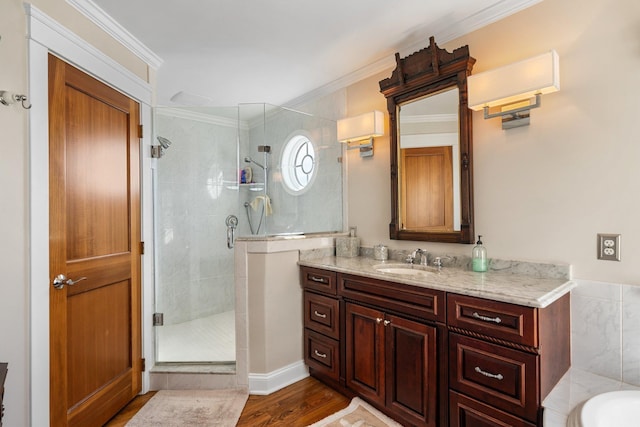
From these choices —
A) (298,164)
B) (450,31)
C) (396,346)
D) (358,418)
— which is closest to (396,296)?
(396,346)

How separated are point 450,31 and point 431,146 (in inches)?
30.0

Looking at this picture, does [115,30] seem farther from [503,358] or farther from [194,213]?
[503,358]

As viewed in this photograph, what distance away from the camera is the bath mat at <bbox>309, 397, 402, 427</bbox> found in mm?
1961

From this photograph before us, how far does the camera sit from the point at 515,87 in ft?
5.95

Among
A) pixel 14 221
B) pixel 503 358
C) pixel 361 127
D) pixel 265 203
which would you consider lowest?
pixel 503 358

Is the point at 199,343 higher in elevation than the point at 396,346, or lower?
lower

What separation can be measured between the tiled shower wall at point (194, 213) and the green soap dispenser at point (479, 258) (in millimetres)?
1716

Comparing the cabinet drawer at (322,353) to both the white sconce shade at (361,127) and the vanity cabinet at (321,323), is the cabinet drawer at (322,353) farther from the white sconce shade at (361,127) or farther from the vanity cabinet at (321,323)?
the white sconce shade at (361,127)

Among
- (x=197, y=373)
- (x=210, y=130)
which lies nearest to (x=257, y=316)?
(x=197, y=373)

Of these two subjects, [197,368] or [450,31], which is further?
[197,368]

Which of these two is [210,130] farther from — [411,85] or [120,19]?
[411,85]

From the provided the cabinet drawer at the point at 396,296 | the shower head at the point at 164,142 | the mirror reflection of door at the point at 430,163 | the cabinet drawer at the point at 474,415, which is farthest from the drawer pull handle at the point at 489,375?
the shower head at the point at 164,142

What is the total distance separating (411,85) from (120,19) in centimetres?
197

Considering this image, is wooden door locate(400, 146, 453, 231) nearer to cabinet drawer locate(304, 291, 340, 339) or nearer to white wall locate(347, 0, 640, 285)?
white wall locate(347, 0, 640, 285)
